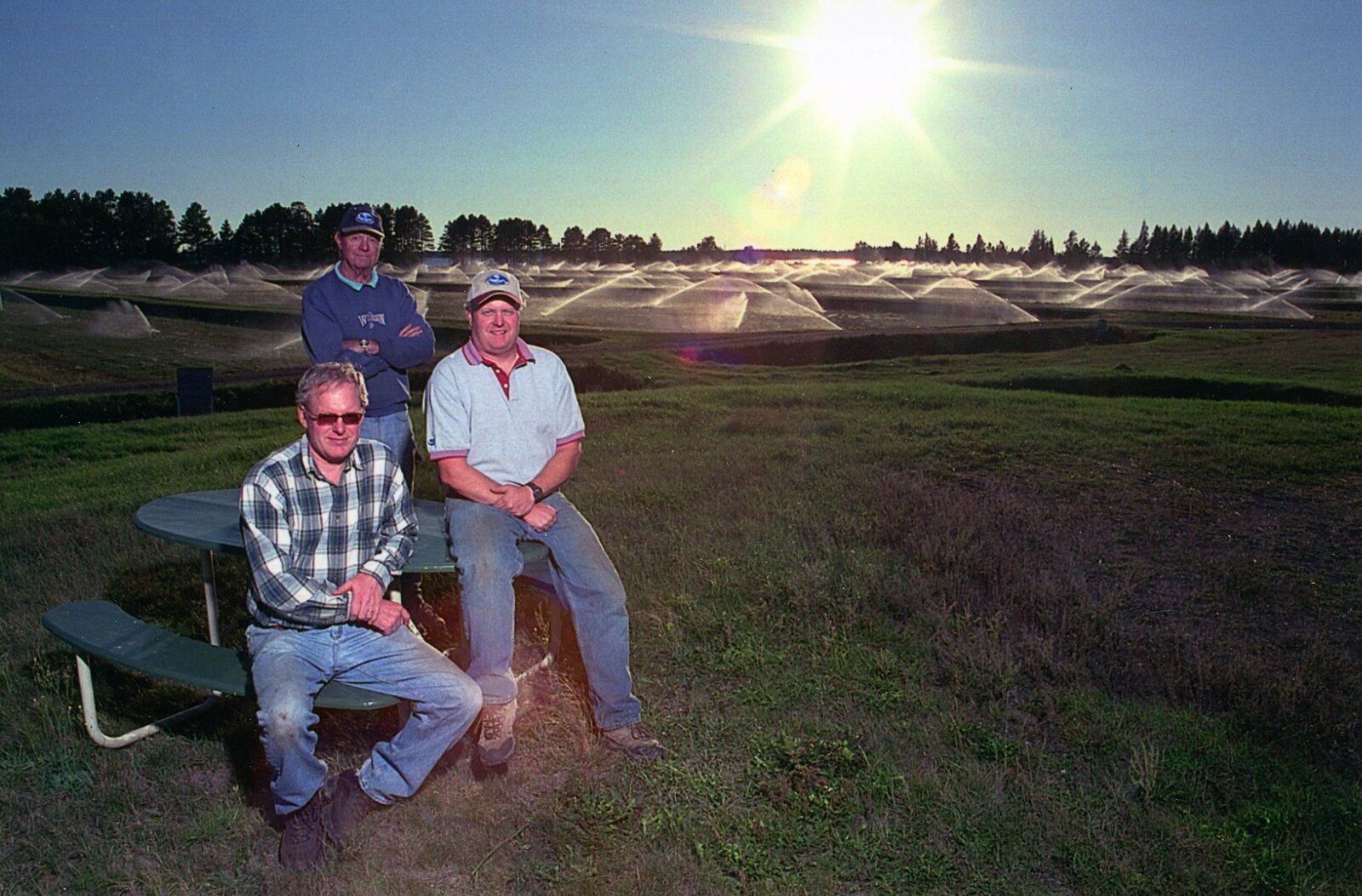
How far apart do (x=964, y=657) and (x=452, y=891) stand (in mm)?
2957

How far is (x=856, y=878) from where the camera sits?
3566 mm

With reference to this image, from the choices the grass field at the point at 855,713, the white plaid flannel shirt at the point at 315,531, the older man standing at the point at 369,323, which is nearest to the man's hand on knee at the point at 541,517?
the white plaid flannel shirt at the point at 315,531

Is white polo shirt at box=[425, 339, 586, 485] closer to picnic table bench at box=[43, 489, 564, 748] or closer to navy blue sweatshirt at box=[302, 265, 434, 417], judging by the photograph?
picnic table bench at box=[43, 489, 564, 748]

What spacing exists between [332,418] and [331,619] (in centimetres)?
79

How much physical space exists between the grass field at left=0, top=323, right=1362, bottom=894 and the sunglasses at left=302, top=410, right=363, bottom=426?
5.25ft

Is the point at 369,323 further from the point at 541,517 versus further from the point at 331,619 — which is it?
the point at 331,619

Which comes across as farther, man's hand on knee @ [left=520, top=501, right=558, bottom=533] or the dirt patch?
the dirt patch

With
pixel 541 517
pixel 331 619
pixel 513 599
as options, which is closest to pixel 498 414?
pixel 541 517

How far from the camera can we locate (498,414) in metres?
4.72

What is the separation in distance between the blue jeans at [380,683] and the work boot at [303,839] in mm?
38

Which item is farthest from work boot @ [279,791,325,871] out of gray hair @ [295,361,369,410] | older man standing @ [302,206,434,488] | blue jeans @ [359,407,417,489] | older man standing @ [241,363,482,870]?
older man standing @ [302,206,434,488]

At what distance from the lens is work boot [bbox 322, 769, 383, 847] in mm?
3771

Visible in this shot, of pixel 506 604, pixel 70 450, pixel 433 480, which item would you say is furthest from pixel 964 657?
pixel 70 450

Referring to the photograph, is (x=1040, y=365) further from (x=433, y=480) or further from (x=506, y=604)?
(x=506, y=604)
